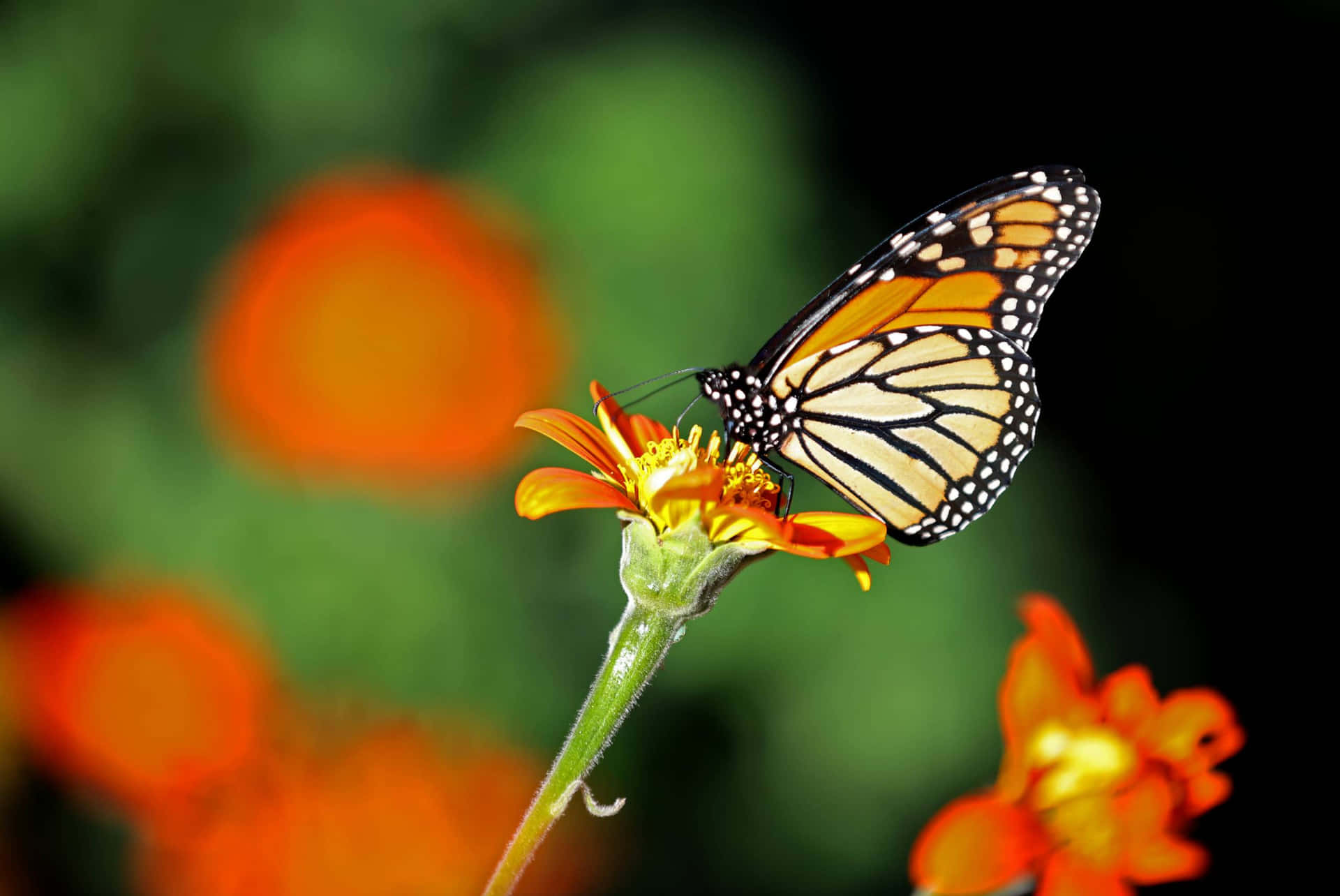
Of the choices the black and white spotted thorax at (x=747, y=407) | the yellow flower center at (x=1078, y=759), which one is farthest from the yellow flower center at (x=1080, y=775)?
the black and white spotted thorax at (x=747, y=407)

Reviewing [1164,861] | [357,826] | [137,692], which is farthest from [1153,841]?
[137,692]

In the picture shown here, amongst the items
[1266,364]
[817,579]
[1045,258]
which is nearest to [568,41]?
[817,579]

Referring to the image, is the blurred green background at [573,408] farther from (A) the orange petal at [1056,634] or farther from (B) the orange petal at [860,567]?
(A) the orange petal at [1056,634]

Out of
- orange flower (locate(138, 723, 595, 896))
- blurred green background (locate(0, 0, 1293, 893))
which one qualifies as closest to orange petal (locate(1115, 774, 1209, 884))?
orange flower (locate(138, 723, 595, 896))

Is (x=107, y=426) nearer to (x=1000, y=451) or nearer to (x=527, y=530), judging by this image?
(x=527, y=530)

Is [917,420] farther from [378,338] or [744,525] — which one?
[378,338]

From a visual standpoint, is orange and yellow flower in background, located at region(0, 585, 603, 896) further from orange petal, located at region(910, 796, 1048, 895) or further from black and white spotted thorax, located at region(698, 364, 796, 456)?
orange petal, located at region(910, 796, 1048, 895)
